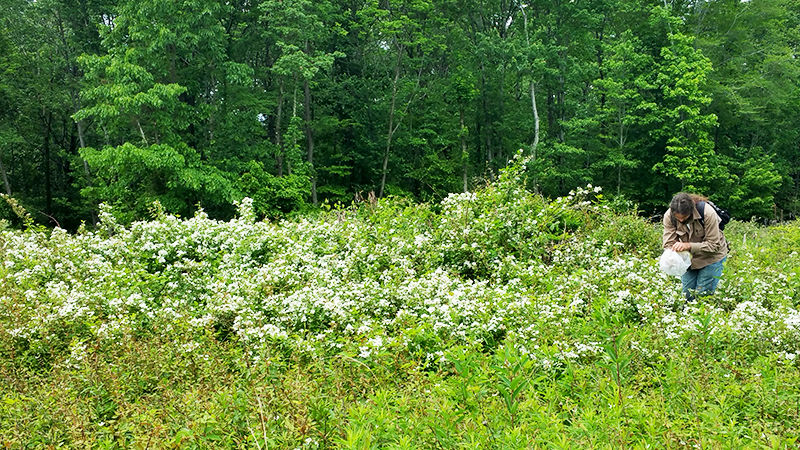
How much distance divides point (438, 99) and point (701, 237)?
28036 mm

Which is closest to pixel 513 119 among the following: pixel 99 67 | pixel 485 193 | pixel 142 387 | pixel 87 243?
pixel 99 67

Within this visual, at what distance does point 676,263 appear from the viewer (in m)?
6.43

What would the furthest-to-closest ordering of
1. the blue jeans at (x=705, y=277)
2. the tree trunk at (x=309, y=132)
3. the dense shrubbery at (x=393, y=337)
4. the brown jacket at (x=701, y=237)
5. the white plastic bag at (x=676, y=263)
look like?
the tree trunk at (x=309, y=132) < the blue jeans at (x=705, y=277) < the brown jacket at (x=701, y=237) < the white plastic bag at (x=676, y=263) < the dense shrubbery at (x=393, y=337)

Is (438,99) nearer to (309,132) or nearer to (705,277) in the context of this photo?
(309,132)

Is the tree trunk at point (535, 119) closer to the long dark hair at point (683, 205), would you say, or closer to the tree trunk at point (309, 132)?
the tree trunk at point (309, 132)

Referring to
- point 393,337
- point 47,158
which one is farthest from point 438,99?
point 393,337

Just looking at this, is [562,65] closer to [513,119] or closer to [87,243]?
[513,119]

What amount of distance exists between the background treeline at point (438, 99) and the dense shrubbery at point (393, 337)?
58.1ft

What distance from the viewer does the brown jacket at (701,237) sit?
21.5 ft

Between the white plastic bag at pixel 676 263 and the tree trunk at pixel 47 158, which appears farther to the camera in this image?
the tree trunk at pixel 47 158


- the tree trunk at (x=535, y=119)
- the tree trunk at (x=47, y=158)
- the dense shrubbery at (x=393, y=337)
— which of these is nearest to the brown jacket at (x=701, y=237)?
the dense shrubbery at (x=393, y=337)

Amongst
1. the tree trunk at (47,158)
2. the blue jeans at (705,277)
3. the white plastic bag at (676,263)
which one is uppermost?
the white plastic bag at (676,263)

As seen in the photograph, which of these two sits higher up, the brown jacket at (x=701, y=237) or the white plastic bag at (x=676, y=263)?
the brown jacket at (x=701, y=237)

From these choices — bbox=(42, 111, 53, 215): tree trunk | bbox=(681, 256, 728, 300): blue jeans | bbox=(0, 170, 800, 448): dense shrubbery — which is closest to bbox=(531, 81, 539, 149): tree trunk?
bbox=(0, 170, 800, 448): dense shrubbery
